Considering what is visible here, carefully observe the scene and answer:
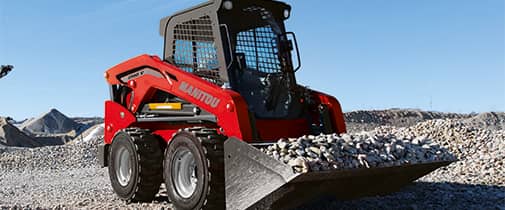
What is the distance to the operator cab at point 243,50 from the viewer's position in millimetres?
6188

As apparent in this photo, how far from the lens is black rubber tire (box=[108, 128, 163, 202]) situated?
21.2 feet

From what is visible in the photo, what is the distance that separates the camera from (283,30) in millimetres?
6980

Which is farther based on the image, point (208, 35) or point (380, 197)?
point (380, 197)

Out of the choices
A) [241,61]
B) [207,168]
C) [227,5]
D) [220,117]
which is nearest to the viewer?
[207,168]

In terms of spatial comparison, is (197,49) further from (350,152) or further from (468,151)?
(468,151)

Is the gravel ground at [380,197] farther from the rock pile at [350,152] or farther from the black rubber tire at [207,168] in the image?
the black rubber tire at [207,168]

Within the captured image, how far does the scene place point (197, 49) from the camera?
21.6ft

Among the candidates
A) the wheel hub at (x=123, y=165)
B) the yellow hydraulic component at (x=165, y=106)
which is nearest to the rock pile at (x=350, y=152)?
the yellow hydraulic component at (x=165, y=106)

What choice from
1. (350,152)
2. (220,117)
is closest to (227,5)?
(220,117)

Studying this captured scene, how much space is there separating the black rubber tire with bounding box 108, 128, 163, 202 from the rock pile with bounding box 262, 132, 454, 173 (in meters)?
2.08

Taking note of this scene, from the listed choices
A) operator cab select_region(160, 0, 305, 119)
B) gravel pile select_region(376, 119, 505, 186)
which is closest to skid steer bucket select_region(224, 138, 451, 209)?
operator cab select_region(160, 0, 305, 119)

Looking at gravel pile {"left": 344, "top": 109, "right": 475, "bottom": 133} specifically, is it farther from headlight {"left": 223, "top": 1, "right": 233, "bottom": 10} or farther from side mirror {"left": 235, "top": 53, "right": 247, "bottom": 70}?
headlight {"left": 223, "top": 1, "right": 233, "bottom": 10}

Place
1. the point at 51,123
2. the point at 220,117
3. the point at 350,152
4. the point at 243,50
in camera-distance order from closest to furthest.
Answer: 1. the point at 350,152
2. the point at 220,117
3. the point at 243,50
4. the point at 51,123

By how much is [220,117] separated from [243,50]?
111cm
